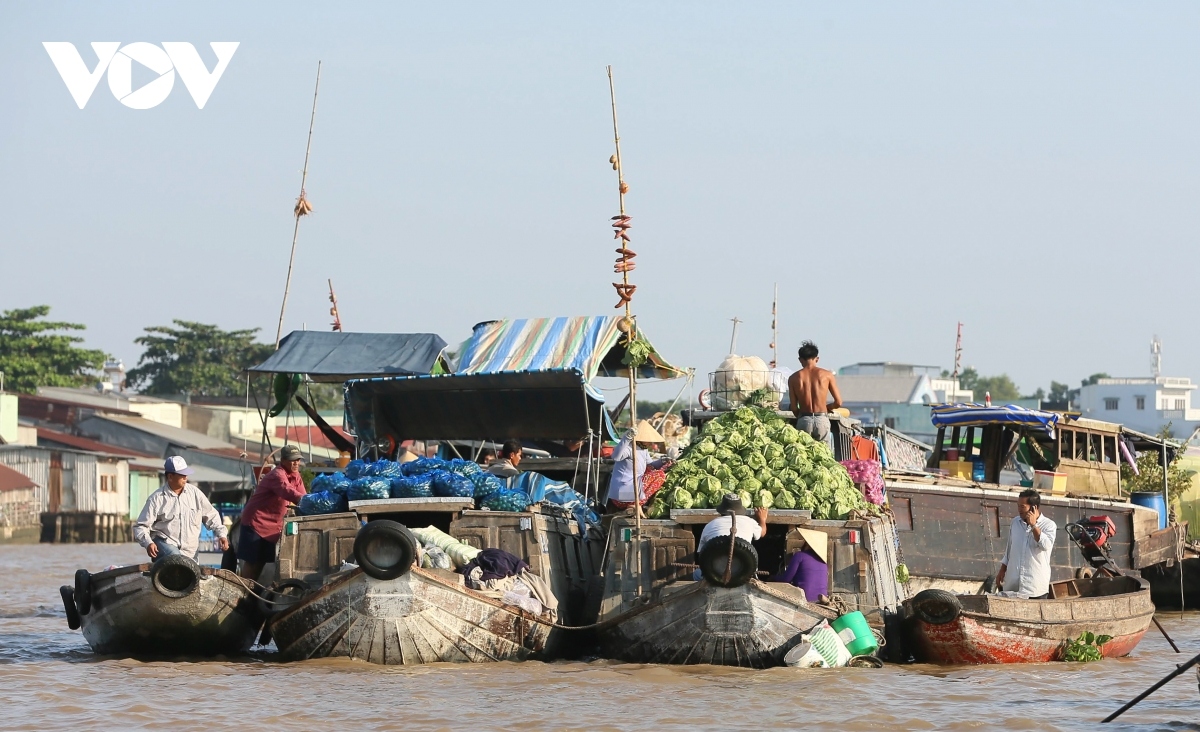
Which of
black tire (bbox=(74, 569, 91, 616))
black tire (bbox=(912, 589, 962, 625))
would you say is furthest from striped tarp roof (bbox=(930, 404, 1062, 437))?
black tire (bbox=(74, 569, 91, 616))

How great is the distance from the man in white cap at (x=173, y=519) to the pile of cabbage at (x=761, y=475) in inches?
143

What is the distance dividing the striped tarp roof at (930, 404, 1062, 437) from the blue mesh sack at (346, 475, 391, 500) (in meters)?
8.20

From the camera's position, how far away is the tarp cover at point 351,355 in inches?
613

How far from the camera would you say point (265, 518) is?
38.8 feet

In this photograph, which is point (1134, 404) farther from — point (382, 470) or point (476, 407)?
point (382, 470)

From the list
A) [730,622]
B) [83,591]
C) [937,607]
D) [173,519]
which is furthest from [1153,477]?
[83,591]

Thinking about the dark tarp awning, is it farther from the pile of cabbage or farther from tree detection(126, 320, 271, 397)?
tree detection(126, 320, 271, 397)

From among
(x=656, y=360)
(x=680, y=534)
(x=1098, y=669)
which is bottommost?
(x=1098, y=669)

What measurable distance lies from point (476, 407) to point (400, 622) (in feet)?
15.1

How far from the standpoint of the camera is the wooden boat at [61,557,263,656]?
10.8m

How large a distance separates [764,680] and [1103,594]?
486 cm

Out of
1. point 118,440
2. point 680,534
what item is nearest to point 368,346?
point 680,534

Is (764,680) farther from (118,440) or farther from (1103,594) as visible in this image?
(118,440)

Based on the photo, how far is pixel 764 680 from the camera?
991 cm
